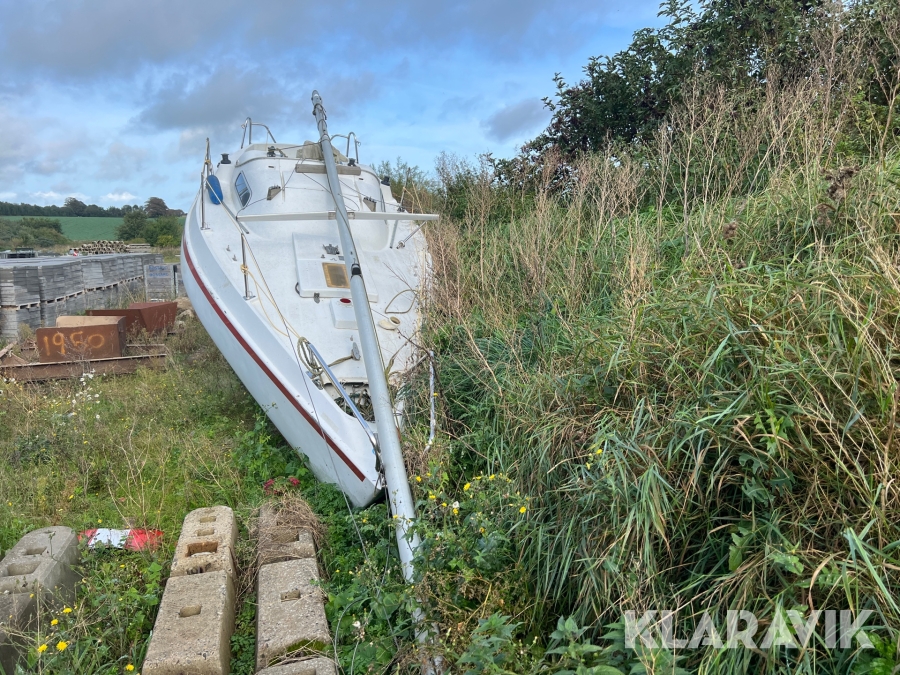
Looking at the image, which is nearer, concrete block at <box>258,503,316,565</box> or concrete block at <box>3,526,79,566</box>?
concrete block at <box>3,526,79,566</box>

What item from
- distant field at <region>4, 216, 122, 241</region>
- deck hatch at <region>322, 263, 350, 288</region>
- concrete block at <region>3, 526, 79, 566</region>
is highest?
distant field at <region>4, 216, 122, 241</region>

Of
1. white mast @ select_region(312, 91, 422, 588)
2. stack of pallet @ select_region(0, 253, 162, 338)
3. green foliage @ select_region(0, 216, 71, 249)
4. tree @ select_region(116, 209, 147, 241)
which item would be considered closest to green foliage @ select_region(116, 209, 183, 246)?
tree @ select_region(116, 209, 147, 241)

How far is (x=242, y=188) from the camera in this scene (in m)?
6.86

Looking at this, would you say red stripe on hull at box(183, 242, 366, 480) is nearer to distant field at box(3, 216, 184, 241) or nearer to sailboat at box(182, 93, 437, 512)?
sailboat at box(182, 93, 437, 512)

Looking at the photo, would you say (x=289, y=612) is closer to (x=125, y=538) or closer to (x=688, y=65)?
(x=125, y=538)

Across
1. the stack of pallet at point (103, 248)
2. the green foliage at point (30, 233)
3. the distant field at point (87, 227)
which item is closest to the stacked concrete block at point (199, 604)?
the stack of pallet at point (103, 248)

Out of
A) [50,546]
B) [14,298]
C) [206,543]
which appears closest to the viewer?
[50,546]

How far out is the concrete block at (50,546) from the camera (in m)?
3.16

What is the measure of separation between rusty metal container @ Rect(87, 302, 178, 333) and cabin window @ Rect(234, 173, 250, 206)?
3106mm

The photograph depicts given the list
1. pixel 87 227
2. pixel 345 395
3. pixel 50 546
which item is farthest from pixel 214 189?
pixel 87 227

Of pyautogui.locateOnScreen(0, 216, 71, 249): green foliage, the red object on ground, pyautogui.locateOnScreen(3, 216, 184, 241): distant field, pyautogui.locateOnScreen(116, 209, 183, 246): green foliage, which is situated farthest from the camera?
pyautogui.locateOnScreen(3, 216, 184, 241): distant field

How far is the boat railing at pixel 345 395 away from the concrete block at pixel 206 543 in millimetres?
988

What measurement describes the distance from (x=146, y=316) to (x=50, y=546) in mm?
6356

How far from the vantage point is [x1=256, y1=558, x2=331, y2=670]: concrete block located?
2.60 meters
